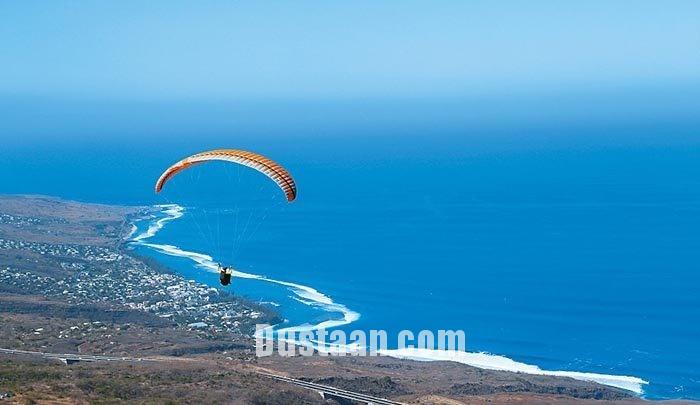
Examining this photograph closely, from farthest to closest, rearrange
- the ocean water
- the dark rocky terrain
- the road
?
the ocean water
the road
the dark rocky terrain

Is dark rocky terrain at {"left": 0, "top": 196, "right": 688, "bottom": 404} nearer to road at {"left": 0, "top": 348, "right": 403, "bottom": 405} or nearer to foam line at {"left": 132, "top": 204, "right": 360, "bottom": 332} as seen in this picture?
road at {"left": 0, "top": 348, "right": 403, "bottom": 405}

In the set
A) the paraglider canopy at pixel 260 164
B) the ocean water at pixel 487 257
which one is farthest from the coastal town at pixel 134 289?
the paraglider canopy at pixel 260 164

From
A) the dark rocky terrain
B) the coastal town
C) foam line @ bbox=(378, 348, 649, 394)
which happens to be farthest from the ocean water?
the dark rocky terrain

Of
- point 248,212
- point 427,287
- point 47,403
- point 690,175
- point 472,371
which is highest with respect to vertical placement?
point 690,175

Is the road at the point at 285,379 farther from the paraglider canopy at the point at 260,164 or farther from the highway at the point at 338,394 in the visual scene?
the paraglider canopy at the point at 260,164

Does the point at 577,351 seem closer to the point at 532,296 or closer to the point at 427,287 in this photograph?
the point at 532,296

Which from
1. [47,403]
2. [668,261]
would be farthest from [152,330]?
[668,261]

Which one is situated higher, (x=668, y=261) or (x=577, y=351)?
(x=668, y=261)

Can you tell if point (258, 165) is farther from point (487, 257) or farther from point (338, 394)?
point (487, 257)
